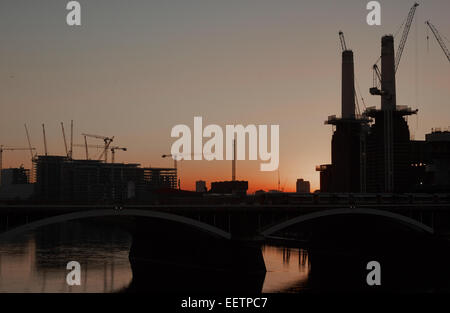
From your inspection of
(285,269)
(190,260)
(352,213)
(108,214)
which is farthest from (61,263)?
(352,213)

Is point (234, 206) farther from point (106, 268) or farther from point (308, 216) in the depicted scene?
point (106, 268)

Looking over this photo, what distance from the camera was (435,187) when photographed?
186m

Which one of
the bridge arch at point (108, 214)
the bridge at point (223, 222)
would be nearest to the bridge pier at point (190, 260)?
the bridge at point (223, 222)

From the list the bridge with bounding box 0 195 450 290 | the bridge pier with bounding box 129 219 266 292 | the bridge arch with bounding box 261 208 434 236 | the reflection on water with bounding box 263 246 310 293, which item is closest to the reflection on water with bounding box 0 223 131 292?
the bridge pier with bounding box 129 219 266 292

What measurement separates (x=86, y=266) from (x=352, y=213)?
42438 millimetres

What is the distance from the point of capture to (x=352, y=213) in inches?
3873

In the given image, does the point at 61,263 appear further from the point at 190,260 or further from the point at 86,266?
the point at 190,260

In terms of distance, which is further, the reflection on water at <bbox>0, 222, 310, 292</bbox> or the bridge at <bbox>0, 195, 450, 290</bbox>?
the reflection on water at <bbox>0, 222, 310, 292</bbox>

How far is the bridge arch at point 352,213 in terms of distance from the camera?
9094 cm

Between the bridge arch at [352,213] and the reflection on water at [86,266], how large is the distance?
284 inches

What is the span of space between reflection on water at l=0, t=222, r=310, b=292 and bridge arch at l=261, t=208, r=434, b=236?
23.7ft

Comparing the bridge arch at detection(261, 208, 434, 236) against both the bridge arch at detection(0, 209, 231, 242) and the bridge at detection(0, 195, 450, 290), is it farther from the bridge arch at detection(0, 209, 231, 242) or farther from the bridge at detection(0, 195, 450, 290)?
the bridge arch at detection(0, 209, 231, 242)

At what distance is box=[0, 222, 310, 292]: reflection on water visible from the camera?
82.8 meters
